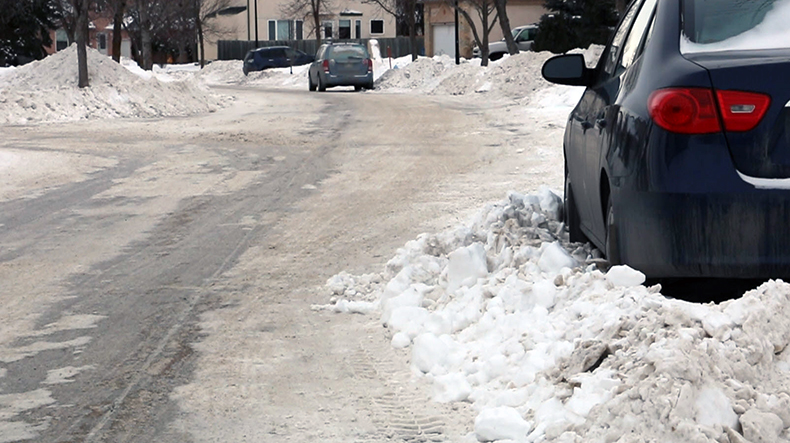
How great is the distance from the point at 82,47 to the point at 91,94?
5.02 ft

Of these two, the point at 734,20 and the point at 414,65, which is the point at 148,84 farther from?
the point at 734,20

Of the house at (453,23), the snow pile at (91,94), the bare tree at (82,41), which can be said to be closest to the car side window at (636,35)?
the snow pile at (91,94)

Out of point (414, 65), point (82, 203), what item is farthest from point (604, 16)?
point (82, 203)

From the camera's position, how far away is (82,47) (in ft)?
80.0

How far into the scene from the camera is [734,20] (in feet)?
15.9

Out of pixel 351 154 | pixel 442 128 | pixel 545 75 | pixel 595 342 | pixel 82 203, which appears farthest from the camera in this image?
pixel 442 128

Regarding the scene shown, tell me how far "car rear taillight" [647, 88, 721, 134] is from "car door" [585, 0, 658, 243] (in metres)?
0.40

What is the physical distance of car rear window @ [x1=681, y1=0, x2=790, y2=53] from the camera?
4.67 metres

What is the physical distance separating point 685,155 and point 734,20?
76 cm

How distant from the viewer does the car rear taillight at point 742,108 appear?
14.4 feet

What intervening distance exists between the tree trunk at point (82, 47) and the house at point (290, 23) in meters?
51.0

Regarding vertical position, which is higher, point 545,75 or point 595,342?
point 545,75

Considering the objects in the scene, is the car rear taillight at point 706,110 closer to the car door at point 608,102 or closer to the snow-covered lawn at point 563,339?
the car door at point 608,102

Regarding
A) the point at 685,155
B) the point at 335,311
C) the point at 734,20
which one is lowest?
the point at 335,311
